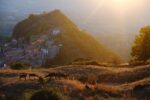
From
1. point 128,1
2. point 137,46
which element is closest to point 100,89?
point 137,46

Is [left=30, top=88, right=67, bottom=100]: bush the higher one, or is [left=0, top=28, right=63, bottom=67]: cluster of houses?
[left=0, top=28, right=63, bottom=67]: cluster of houses

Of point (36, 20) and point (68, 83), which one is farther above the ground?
point (36, 20)

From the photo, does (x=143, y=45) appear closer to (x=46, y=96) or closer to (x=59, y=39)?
(x=46, y=96)

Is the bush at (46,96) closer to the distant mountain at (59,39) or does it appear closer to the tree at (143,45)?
the tree at (143,45)

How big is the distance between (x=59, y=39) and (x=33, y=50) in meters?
7.33

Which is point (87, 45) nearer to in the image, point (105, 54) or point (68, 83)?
point (105, 54)

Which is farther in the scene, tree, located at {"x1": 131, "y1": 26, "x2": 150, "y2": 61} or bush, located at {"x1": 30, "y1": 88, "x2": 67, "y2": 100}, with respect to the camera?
tree, located at {"x1": 131, "y1": 26, "x2": 150, "y2": 61}

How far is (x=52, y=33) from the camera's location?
101 m

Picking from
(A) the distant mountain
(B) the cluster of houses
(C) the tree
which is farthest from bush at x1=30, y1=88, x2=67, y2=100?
(B) the cluster of houses

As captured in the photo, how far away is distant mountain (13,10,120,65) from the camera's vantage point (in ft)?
291

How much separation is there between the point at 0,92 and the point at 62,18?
3703 inches

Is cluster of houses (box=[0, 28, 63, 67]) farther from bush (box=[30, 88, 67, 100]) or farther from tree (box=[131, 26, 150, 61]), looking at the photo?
bush (box=[30, 88, 67, 100])

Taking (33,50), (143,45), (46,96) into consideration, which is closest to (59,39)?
(33,50)

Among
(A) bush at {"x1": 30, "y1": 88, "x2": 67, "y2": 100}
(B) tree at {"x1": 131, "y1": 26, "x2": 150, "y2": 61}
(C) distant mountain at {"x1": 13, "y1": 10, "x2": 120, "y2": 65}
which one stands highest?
(C) distant mountain at {"x1": 13, "y1": 10, "x2": 120, "y2": 65}
